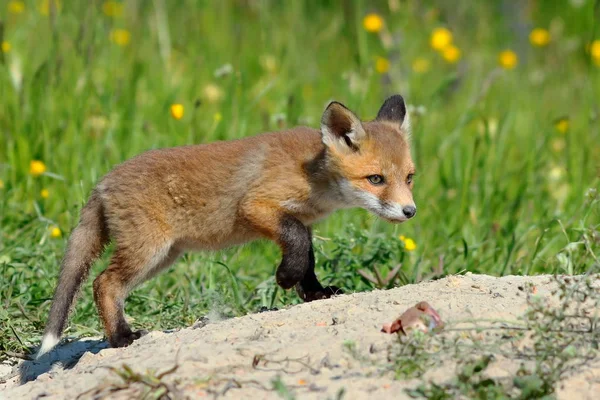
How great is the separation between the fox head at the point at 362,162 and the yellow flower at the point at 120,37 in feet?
13.6

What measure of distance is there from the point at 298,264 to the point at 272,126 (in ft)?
9.24

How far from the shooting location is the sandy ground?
339 cm

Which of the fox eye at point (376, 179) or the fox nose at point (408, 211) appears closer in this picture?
the fox nose at point (408, 211)

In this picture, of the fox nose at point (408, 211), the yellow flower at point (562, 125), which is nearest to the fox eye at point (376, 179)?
the fox nose at point (408, 211)

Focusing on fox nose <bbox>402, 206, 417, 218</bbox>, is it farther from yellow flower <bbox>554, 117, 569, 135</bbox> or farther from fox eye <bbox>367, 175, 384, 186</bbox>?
yellow flower <bbox>554, 117, 569, 135</bbox>

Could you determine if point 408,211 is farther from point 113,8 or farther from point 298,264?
point 113,8

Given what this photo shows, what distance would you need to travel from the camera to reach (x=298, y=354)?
366 cm

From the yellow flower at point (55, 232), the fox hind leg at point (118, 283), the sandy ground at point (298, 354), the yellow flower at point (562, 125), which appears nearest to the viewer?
the sandy ground at point (298, 354)

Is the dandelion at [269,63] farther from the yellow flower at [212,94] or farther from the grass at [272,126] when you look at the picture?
the yellow flower at [212,94]

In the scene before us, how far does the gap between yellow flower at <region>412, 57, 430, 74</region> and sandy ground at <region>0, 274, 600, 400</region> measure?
5.29m

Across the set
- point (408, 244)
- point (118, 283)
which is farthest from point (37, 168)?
point (408, 244)

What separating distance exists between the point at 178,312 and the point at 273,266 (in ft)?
3.31

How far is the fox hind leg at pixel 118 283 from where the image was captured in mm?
4980

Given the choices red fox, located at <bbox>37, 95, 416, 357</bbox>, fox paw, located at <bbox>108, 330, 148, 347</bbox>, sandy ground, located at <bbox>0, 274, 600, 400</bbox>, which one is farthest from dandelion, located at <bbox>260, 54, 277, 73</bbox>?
sandy ground, located at <bbox>0, 274, 600, 400</bbox>
